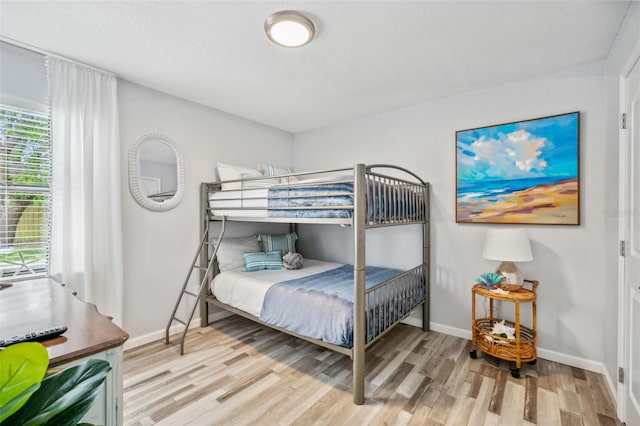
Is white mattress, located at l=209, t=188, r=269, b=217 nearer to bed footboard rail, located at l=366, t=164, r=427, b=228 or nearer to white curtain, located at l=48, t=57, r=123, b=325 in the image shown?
white curtain, located at l=48, t=57, r=123, b=325

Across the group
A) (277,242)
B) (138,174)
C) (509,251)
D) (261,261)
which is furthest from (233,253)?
(509,251)

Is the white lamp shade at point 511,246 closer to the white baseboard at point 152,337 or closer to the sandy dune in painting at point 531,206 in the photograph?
the sandy dune in painting at point 531,206

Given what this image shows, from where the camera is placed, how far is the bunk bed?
196 cm

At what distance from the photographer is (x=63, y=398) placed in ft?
1.56

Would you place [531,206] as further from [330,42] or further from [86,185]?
[86,185]

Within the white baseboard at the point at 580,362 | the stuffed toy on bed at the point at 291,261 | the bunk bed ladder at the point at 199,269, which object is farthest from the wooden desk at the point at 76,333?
the white baseboard at the point at 580,362

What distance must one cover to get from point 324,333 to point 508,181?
82.6 inches

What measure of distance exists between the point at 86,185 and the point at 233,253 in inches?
56.1

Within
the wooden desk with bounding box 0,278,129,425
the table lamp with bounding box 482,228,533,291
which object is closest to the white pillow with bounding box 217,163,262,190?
the wooden desk with bounding box 0,278,129,425

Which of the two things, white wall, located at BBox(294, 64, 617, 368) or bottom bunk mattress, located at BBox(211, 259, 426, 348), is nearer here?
bottom bunk mattress, located at BBox(211, 259, 426, 348)

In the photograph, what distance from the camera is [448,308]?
9.58 feet

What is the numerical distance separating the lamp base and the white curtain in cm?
328

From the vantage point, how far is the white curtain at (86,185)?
2174 mm

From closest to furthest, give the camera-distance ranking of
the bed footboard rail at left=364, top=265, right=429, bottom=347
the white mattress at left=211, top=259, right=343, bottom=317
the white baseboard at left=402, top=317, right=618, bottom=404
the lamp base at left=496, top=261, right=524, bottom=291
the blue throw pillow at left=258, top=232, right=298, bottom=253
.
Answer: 1. the white baseboard at left=402, top=317, right=618, bottom=404
2. the bed footboard rail at left=364, top=265, right=429, bottom=347
3. the lamp base at left=496, top=261, right=524, bottom=291
4. the white mattress at left=211, top=259, right=343, bottom=317
5. the blue throw pillow at left=258, top=232, right=298, bottom=253
